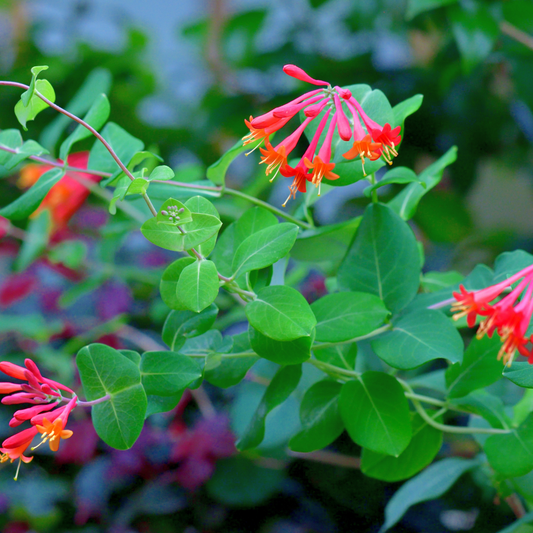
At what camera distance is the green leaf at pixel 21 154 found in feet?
0.87

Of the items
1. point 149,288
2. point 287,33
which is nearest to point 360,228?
point 149,288

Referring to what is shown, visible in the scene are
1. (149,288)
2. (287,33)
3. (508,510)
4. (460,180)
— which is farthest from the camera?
(287,33)

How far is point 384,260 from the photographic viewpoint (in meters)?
0.28

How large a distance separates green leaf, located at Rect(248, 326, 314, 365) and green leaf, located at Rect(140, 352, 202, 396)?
29 millimetres

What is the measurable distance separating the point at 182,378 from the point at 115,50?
1273mm

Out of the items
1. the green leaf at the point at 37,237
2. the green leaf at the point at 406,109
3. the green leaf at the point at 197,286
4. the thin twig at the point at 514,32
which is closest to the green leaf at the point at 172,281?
the green leaf at the point at 197,286

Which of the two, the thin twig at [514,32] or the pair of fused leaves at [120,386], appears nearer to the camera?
the pair of fused leaves at [120,386]

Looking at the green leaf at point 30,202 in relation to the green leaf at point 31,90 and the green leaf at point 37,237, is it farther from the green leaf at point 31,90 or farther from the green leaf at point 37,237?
the green leaf at point 37,237

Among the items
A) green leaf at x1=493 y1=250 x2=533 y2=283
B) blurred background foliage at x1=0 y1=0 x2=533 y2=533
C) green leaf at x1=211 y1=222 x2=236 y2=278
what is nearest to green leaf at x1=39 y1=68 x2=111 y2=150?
blurred background foliage at x1=0 y1=0 x2=533 y2=533

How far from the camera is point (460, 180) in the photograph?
91 centimetres

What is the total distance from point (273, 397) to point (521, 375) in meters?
0.11

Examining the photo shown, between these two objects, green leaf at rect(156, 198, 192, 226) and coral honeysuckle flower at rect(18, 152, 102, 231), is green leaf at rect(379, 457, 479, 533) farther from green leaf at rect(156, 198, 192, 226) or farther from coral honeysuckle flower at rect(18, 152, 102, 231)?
coral honeysuckle flower at rect(18, 152, 102, 231)

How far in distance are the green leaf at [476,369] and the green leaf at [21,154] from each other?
24 centimetres

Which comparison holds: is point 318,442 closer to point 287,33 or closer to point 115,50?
point 287,33
